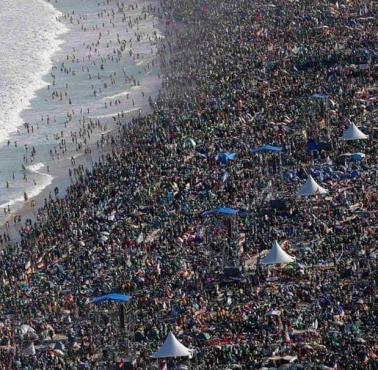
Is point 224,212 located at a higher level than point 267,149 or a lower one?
higher

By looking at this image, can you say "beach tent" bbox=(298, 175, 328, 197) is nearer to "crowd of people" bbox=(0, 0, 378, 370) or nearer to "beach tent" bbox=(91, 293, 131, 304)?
"crowd of people" bbox=(0, 0, 378, 370)

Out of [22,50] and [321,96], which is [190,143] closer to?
[321,96]

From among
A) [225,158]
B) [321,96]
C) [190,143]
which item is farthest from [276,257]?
[321,96]

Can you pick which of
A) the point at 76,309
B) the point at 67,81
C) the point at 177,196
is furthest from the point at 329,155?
the point at 67,81

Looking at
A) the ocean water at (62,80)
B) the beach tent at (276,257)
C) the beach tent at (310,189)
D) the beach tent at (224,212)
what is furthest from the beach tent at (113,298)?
the ocean water at (62,80)

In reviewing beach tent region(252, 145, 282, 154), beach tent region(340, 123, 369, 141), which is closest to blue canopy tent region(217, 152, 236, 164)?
beach tent region(252, 145, 282, 154)

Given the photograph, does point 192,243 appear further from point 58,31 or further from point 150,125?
point 58,31
